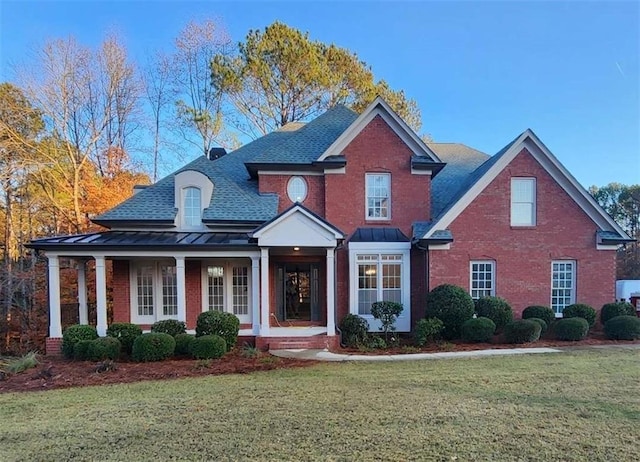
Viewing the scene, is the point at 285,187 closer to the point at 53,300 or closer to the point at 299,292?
the point at 299,292

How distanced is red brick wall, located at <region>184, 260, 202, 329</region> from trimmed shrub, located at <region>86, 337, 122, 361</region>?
373 cm

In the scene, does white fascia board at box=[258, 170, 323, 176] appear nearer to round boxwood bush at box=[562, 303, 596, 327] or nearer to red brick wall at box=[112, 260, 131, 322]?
red brick wall at box=[112, 260, 131, 322]

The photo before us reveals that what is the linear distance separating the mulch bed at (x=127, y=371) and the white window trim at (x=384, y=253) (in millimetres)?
4543

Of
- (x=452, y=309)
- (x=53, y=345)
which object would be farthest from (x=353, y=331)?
(x=53, y=345)

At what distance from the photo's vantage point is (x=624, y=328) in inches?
478

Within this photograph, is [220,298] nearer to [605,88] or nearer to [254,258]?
[254,258]

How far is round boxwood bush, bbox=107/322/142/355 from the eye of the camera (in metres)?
10.8

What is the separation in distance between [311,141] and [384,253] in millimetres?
5627

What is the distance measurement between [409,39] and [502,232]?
929 cm

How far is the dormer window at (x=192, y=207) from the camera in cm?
1413

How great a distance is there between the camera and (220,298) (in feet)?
46.5

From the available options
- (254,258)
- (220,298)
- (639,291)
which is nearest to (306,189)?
(254,258)

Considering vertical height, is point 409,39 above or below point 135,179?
above

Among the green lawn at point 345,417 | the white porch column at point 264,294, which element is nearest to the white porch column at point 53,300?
the green lawn at point 345,417
